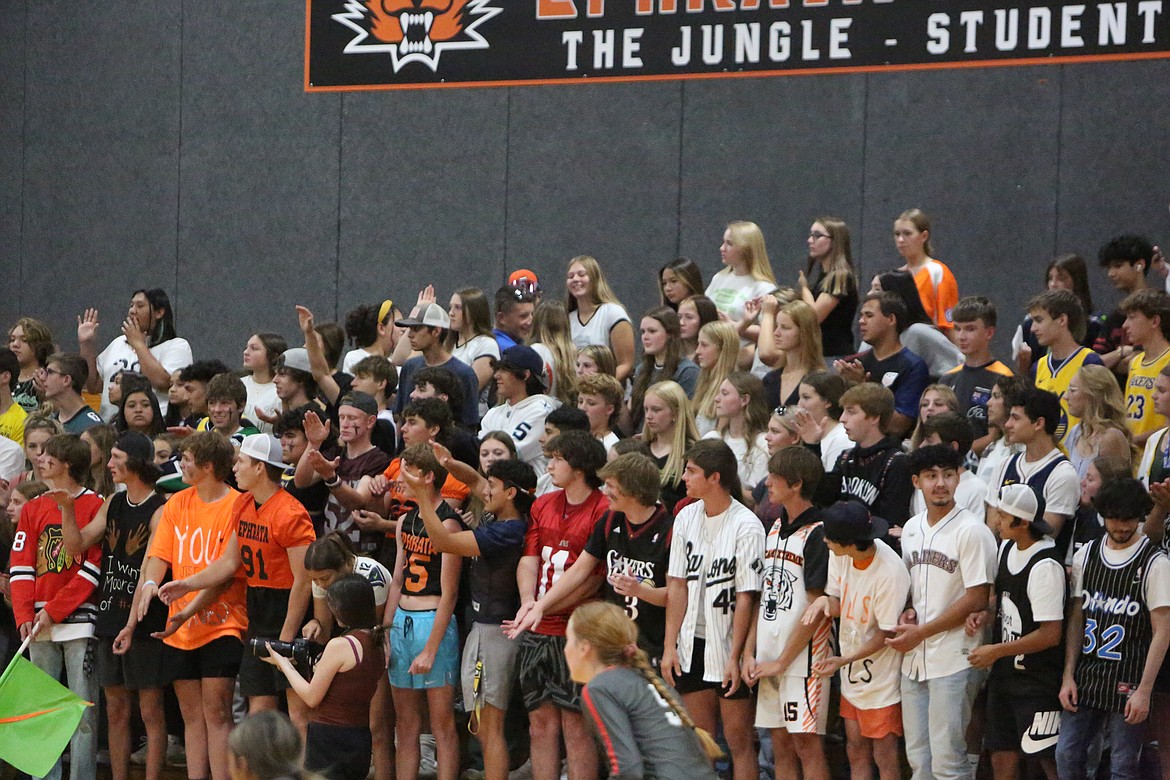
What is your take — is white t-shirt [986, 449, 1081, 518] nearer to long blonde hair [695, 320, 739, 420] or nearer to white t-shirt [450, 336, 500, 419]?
long blonde hair [695, 320, 739, 420]

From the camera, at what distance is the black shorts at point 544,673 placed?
7109 millimetres

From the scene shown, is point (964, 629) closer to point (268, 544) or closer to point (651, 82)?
point (268, 544)

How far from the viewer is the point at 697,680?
22.6ft

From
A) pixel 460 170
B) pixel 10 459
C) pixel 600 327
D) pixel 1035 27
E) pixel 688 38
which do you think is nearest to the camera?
pixel 10 459

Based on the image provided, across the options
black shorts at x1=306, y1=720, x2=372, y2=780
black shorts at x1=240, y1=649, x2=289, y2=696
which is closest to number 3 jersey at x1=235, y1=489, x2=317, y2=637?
black shorts at x1=240, y1=649, x2=289, y2=696

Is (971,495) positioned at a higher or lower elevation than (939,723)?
higher

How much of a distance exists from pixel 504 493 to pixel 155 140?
25.8ft

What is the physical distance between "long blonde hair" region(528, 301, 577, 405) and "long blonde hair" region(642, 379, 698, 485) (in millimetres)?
1491

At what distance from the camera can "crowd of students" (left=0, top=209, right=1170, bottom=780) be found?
640 centimetres

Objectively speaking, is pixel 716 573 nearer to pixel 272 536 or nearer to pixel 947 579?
pixel 947 579

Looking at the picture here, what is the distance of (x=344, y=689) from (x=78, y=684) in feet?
7.48

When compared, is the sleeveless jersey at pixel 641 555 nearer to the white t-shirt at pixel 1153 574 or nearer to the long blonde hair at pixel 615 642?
the long blonde hair at pixel 615 642

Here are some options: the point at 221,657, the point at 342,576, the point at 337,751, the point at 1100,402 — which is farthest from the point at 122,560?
the point at 1100,402

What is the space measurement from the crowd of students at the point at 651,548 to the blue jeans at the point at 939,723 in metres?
0.01
